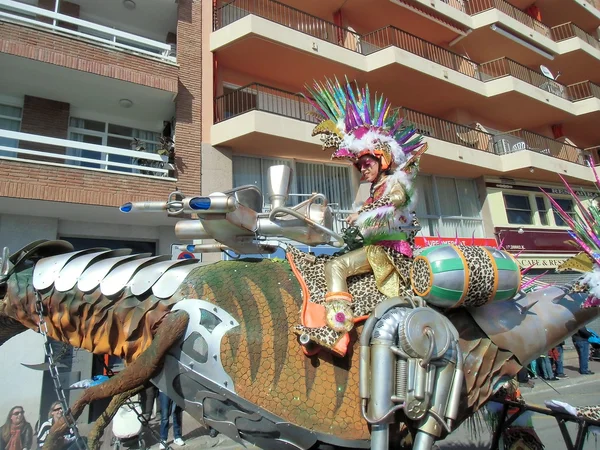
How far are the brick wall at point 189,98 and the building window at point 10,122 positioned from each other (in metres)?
3.41

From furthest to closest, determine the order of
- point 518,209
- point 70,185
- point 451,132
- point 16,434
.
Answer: point 518,209 → point 451,132 → point 70,185 → point 16,434

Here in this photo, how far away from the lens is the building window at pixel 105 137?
9.58 meters

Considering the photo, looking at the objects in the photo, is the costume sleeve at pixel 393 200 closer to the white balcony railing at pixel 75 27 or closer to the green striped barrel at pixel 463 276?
the green striped barrel at pixel 463 276

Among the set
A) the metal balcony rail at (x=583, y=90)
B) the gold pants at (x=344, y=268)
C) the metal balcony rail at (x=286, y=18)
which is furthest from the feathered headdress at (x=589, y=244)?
the metal balcony rail at (x=583, y=90)

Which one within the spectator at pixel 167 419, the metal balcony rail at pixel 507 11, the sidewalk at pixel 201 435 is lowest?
the sidewalk at pixel 201 435

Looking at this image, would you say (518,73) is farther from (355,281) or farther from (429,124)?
(355,281)

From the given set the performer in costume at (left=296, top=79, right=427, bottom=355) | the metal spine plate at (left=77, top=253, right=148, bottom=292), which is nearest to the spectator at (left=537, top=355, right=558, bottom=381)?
the performer in costume at (left=296, top=79, right=427, bottom=355)

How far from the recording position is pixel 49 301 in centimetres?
256

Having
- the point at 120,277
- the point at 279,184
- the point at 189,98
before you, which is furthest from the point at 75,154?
the point at 279,184

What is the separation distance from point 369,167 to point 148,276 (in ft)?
5.39

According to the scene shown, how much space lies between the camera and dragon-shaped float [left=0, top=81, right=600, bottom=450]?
2225 millimetres

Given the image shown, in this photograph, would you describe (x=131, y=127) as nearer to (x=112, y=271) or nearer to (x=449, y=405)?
(x=112, y=271)

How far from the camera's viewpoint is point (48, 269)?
104 inches

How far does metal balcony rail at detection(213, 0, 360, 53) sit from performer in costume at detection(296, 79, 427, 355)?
9115 millimetres
